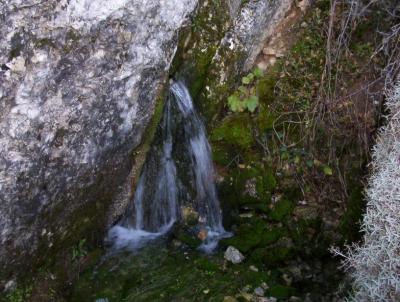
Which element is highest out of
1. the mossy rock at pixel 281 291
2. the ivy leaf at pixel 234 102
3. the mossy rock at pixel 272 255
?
the ivy leaf at pixel 234 102

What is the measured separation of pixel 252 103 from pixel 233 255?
1.30m

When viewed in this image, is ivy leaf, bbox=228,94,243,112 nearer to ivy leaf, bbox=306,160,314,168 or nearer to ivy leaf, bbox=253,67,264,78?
ivy leaf, bbox=253,67,264,78

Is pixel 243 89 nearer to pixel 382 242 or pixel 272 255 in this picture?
pixel 272 255

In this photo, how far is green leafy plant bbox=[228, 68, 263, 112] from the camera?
4.02 meters

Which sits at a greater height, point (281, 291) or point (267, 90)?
point (267, 90)

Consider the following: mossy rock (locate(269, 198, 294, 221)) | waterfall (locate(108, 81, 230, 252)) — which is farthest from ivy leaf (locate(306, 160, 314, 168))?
waterfall (locate(108, 81, 230, 252))

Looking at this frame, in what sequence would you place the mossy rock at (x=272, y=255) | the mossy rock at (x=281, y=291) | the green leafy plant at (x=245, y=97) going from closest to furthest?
the mossy rock at (x=281, y=291) → the mossy rock at (x=272, y=255) → the green leafy plant at (x=245, y=97)

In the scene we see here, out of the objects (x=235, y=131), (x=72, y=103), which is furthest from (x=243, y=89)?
(x=72, y=103)

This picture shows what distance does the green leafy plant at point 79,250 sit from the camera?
354 centimetres

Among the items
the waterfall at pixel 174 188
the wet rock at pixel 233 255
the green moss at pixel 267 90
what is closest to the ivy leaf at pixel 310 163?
the green moss at pixel 267 90

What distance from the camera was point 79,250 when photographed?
3.58m

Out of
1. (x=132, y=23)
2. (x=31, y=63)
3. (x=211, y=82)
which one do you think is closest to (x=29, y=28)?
(x=31, y=63)

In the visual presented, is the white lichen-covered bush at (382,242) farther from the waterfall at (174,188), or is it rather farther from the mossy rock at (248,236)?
the waterfall at (174,188)

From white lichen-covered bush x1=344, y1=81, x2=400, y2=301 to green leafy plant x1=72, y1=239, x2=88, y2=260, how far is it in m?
1.98
